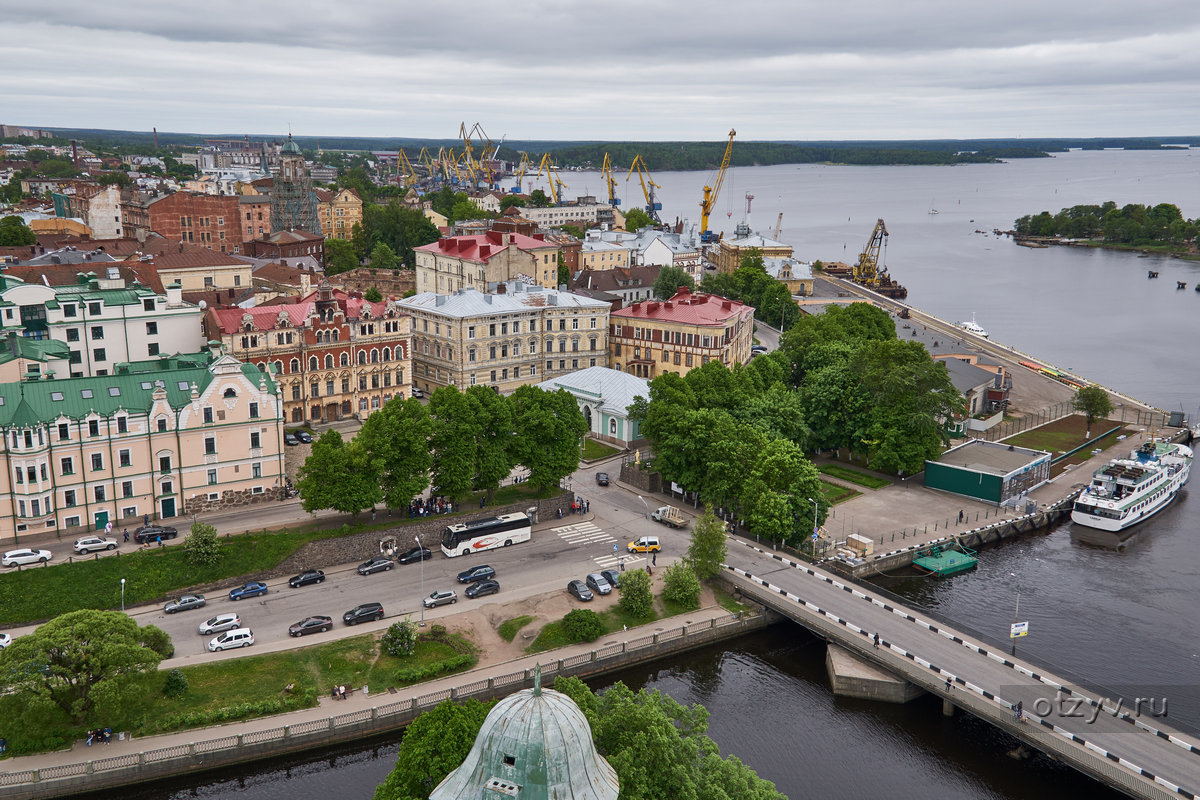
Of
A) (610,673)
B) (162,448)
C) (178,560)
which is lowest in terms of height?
(610,673)

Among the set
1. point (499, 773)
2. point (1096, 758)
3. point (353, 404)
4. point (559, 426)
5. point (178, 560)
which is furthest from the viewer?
point (353, 404)

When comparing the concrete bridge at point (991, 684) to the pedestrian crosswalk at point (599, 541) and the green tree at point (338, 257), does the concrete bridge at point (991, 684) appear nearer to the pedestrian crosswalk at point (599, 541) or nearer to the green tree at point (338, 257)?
the pedestrian crosswalk at point (599, 541)

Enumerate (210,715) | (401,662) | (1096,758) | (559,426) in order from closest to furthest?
(1096,758) → (210,715) → (401,662) → (559,426)

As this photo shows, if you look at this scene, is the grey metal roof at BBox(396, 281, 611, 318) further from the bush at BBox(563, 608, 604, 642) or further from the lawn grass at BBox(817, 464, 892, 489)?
the bush at BBox(563, 608, 604, 642)

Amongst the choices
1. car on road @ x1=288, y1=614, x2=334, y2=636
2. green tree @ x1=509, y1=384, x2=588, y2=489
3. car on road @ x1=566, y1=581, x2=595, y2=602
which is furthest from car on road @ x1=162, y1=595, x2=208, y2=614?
green tree @ x1=509, y1=384, x2=588, y2=489

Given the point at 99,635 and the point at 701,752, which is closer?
the point at 701,752

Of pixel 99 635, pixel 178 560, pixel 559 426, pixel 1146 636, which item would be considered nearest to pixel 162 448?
pixel 178 560

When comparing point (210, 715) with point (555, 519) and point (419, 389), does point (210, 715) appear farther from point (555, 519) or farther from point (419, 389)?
point (419, 389)

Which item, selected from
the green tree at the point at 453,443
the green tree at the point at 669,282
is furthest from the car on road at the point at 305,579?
the green tree at the point at 669,282

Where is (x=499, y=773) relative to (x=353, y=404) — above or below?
→ above
